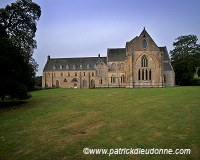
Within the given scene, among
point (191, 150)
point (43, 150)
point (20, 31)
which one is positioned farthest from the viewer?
point (20, 31)

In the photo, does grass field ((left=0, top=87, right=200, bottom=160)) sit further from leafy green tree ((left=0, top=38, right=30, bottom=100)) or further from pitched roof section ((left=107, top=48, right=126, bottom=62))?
pitched roof section ((left=107, top=48, right=126, bottom=62))

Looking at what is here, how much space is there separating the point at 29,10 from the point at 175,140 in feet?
78.2

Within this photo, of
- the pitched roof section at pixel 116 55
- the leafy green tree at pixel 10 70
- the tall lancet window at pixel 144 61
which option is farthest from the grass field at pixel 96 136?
the pitched roof section at pixel 116 55

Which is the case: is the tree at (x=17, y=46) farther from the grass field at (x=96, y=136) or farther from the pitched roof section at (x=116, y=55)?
the pitched roof section at (x=116, y=55)

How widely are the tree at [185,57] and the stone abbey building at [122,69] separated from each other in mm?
4267

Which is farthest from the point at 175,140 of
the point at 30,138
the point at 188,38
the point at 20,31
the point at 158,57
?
the point at 188,38

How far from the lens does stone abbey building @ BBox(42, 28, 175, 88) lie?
39.0 m

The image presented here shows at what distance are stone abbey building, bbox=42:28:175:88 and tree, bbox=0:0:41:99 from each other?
25.7 m

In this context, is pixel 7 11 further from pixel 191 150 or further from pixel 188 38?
pixel 188 38

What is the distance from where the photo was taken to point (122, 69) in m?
48.7

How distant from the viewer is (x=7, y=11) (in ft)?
62.2

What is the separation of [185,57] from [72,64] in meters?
42.1

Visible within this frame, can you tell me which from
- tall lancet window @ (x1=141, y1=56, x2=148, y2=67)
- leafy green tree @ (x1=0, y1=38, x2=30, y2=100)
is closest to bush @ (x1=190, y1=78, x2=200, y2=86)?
tall lancet window @ (x1=141, y1=56, x2=148, y2=67)

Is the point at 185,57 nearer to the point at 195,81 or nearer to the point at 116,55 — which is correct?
the point at 195,81
